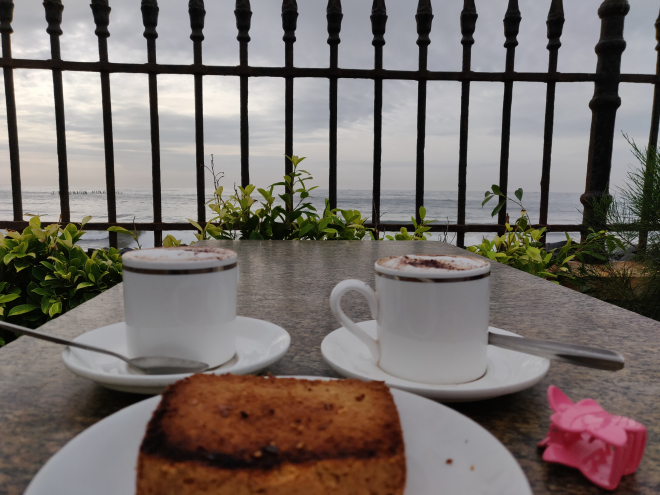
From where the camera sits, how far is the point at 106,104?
3.22 m

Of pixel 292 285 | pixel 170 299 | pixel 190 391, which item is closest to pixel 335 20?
pixel 292 285

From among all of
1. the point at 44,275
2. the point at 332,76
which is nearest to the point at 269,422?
the point at 44,275

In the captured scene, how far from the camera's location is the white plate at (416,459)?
37 cm

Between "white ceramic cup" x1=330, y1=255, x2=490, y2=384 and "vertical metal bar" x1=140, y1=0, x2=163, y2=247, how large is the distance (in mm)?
3006

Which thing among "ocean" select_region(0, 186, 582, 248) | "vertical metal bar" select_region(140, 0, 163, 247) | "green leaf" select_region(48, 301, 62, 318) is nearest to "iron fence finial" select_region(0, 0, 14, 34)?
"vertical metal bar" select_region(140, 0, 163, 247)

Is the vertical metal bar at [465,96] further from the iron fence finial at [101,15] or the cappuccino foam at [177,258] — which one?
the cappuccino foam at [177,258]

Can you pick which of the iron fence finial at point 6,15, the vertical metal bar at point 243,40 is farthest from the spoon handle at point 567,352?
the iron fence finial at point 6,15

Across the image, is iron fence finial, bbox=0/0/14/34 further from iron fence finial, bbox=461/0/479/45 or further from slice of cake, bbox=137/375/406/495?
slice of cake, bbox=137/375/406/495

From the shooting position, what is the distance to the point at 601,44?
3.24 meters

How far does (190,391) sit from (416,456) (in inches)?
9.3

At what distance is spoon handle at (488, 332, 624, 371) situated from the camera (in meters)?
0.54

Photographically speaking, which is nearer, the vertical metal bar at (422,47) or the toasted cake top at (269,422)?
the toasted cake top at (269,422)

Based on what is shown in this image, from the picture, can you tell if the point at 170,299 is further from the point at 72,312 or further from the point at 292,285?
the point at 292,285

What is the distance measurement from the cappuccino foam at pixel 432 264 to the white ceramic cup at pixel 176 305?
0.86 ft
